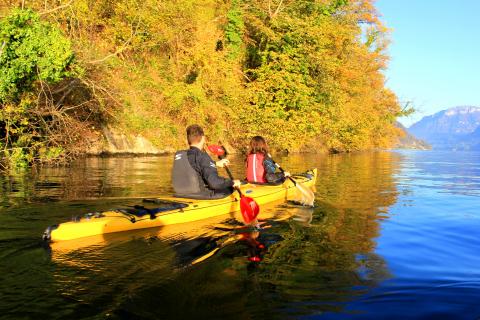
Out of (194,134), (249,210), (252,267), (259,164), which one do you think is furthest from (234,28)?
(252,267)

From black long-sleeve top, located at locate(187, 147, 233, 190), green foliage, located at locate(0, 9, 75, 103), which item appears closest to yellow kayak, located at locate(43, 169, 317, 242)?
black long-sleeve top, located at locate(187, 147, 233, 190)

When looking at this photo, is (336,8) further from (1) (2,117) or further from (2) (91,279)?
(2) (91,279)

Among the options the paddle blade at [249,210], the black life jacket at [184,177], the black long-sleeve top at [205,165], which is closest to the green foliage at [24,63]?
the black life jacket at [184,177]

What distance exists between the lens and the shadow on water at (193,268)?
347cm

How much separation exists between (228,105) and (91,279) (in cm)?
2081

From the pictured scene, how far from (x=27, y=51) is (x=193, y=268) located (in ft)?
27.0

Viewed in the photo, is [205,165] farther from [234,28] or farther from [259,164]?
[234,28]

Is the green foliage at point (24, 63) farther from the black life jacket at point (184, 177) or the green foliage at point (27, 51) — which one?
the black life jacket at point (184, 177)

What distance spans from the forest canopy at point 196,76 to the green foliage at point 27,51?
0.76 metres

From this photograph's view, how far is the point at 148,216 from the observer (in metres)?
6.08

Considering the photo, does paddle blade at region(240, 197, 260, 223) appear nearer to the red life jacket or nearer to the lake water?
the lake water

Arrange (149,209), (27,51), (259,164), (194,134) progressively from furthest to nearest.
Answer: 1. (27,51)
2. (259,164)
3. (194,134)
4. (149,209)

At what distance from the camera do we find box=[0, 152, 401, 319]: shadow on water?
347 centimetres

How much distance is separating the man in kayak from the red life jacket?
2.05 meters
